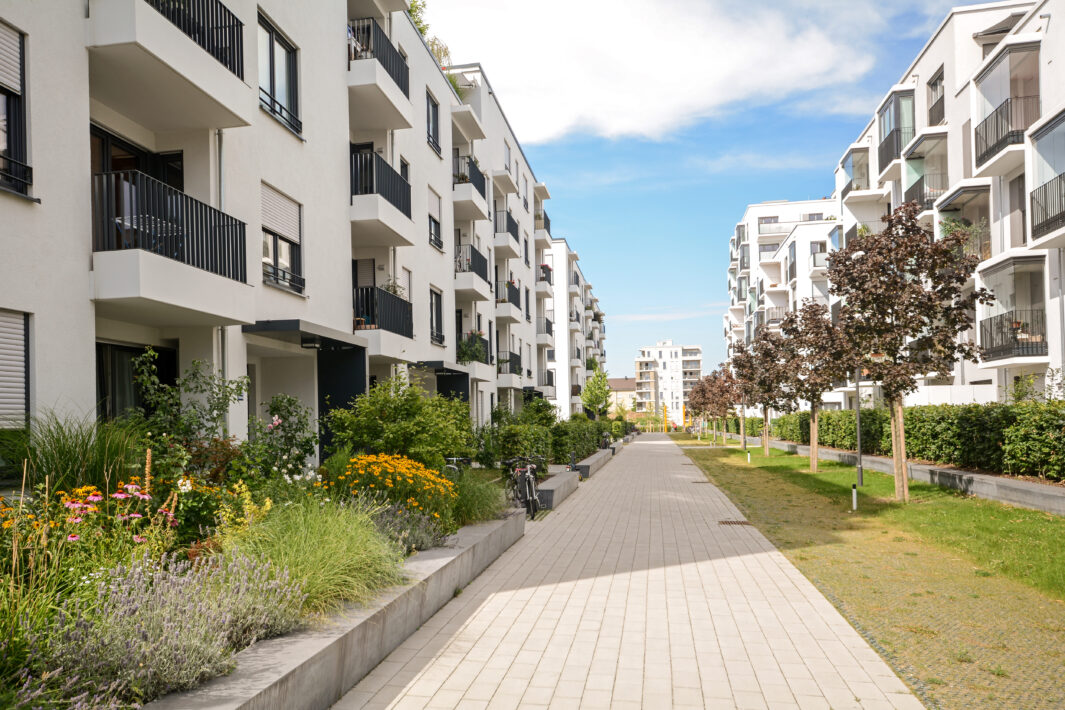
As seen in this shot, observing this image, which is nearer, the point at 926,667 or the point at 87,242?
the point at 926,667

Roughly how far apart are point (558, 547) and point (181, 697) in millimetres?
7404

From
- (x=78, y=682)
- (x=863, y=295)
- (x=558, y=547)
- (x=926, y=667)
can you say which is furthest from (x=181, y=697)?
(x=863, y=295)

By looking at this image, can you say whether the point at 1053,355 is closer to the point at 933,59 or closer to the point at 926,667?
the point at 933,59

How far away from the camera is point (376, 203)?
16.8 metres

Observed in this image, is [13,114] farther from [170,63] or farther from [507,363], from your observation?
[507,363]

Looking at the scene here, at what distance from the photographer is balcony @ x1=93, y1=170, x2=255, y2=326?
28.8 ft

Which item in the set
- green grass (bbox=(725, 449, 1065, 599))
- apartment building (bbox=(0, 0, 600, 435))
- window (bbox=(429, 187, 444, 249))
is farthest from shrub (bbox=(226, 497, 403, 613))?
window (bbox=(429, 187, 444, 249))

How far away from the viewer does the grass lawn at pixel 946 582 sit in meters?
5.41

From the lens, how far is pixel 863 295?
15.2 meters

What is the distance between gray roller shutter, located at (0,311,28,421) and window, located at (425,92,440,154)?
16805 mm

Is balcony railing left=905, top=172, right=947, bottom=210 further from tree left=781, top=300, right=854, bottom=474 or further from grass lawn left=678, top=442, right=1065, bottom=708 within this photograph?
grass lawn left=678, top=442, right=1065, bottom=708

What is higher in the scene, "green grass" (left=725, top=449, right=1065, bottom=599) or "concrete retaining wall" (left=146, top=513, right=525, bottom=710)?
"concrete retaining wall" (left=146, top=513, right=525, bottom=710)

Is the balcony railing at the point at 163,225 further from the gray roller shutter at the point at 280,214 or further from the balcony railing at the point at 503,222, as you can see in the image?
the balcony railing at the point at 503,222

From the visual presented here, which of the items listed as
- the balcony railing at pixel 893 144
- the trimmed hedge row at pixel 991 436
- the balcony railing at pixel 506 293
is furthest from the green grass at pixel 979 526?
the balcony railing at pixel 893 144
